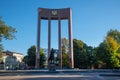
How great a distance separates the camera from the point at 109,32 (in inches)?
2768

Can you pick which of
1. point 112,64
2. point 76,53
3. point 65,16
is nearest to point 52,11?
point 65,16

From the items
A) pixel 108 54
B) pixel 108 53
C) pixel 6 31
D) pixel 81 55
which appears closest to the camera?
pixel 6 31

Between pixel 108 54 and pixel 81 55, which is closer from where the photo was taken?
pixel 108 54

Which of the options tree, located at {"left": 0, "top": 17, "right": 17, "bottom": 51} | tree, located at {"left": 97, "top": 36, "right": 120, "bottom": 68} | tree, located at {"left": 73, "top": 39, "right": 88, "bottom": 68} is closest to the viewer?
tree, located at {"left": 0, "top": 17, "right": 17, "bottom": 51}

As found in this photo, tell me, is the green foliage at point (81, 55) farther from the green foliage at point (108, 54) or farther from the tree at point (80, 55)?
the green foliage at point (108, 54)

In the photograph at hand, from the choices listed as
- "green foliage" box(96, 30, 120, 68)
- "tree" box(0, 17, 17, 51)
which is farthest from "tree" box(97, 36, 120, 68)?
"tree" box(0, 17, 17, 51)

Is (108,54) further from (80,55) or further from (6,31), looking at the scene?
(6,31)

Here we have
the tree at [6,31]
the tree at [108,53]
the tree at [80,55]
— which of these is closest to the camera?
the tree at [6,31]

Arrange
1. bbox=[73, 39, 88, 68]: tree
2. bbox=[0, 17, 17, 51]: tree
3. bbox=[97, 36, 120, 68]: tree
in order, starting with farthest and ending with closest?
bbox=[73, 39, 88, 68]: tree, bbox=[97, 36, 120, 68]: tree, bbox=[0, 17, 17, 51]: tree

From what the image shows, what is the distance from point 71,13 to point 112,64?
584 inches

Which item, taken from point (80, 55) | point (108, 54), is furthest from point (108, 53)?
point (80, 55)

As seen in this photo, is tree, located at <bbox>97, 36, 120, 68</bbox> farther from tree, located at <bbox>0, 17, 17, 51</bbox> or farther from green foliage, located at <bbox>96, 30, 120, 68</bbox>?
tree, located at <bbox>0, 17, 17, 51</bbox>

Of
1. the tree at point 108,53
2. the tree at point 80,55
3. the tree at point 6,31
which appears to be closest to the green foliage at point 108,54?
the tree at point 108,53

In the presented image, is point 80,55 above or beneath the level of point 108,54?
above
